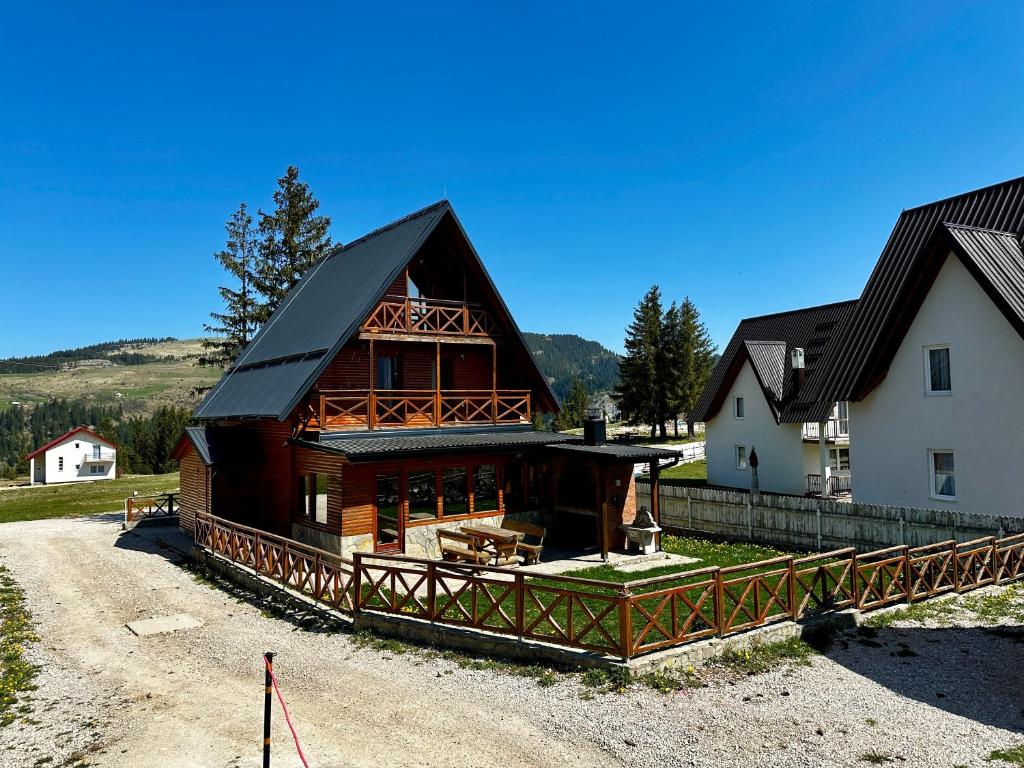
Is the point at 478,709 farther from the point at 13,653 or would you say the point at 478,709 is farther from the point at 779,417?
the point at 779,417

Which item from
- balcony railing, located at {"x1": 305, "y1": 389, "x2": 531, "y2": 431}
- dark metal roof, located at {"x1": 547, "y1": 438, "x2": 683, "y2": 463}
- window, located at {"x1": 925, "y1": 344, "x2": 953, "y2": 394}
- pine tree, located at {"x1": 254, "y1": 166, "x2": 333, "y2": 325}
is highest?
pine tree, located at {"x1": 254, "y1": 166, "x2": 333, "y2": 325}

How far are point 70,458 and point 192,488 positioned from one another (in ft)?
217

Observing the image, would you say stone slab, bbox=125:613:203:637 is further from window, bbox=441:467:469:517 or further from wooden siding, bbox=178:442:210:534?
wooden siding, bbox=178:442:210:534

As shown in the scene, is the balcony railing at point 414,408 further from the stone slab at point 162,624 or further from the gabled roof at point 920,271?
the gabled roof at point 920,271

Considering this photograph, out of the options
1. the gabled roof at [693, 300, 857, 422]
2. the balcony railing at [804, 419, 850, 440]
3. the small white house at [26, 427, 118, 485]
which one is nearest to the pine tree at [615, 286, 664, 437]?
the gabled roof at [693, 300, 857, 422]

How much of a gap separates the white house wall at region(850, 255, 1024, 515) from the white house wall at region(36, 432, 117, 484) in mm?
77379

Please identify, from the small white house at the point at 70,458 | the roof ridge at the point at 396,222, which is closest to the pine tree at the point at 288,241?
the roof ridge at the point at 396,222

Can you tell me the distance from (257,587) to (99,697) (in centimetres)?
557

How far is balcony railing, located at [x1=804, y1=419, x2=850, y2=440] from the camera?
28844 mm

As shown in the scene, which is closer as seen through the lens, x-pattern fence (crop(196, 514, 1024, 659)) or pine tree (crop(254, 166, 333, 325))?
x-pattern fence (crop(196, 514, 1024, 659))

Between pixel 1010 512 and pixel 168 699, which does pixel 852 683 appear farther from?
pixel 1010 512

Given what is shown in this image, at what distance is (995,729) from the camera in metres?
8.04

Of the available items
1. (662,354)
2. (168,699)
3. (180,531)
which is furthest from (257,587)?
(662,354)

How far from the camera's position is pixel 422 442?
18172 mm
